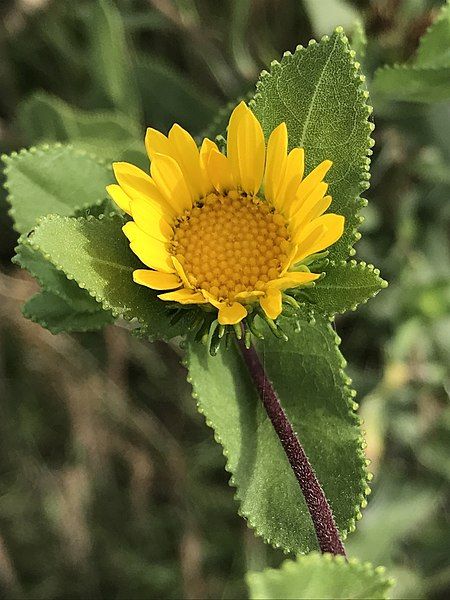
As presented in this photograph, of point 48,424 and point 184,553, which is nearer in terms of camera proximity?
point 184,553

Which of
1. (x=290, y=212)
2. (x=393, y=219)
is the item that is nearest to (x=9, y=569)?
(x=393, y=219)

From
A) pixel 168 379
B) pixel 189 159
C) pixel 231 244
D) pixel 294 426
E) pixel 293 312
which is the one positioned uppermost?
pixel 189 159

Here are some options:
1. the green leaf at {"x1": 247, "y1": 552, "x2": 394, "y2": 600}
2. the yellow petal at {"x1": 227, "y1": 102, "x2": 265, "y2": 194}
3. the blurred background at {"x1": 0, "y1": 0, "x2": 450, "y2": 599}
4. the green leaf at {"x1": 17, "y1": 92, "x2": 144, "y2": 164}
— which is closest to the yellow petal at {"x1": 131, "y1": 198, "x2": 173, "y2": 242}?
the yellow petal at {"x1": 227, "y1": 102, "x2": 265, "y2": 194}

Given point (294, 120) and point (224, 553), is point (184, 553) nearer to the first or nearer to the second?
point (224, 553)

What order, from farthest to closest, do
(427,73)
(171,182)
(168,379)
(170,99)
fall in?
(168,379), (170,99), (427,73), (171,182)

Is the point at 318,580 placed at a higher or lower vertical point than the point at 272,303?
lower

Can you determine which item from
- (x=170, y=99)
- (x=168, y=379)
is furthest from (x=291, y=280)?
(x=168, y=379)

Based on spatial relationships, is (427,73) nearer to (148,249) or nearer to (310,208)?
(310,208)
